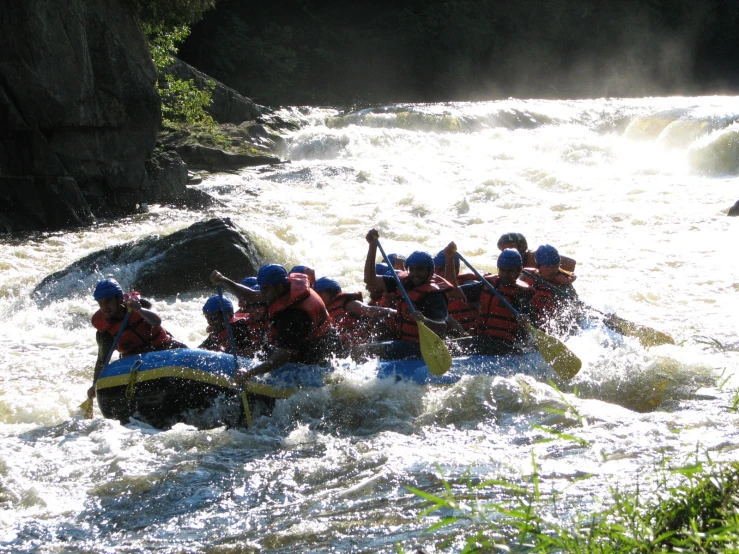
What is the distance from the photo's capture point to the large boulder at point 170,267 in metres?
9.77

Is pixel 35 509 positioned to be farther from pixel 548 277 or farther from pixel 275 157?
pixel 275 157

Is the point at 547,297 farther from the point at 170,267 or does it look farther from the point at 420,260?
the point at 170,267

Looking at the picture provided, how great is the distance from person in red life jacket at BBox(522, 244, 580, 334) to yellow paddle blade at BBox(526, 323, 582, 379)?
659 millimetres

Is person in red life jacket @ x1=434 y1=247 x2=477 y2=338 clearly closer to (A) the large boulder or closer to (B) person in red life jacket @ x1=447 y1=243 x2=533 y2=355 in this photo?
(B) person in red life jacket @ x1=447 y1=243 x2=533 y2=355

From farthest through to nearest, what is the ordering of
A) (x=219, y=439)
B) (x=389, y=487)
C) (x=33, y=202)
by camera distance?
(x=33, y=202)
(x=219, y=439)
(x=389, y=487)

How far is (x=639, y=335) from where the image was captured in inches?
281

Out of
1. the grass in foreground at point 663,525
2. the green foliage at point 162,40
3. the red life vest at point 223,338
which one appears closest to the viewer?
the grass in foreground at point 663,525

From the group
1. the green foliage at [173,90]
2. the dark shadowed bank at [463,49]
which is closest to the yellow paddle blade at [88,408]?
the green foliage at [173,90]

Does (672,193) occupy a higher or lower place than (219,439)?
higher

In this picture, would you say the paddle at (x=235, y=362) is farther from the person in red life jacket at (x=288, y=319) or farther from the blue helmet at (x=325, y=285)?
the blue helmet at (x=325, y=285)

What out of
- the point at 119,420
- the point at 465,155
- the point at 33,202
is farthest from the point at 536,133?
the point at 119,420

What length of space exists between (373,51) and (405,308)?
28.9 m

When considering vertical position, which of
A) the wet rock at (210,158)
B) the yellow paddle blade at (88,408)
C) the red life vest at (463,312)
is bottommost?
the yellow paddle blade at (88,408)

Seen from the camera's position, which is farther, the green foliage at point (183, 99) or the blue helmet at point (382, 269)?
the green foliage at point (183, 99)
